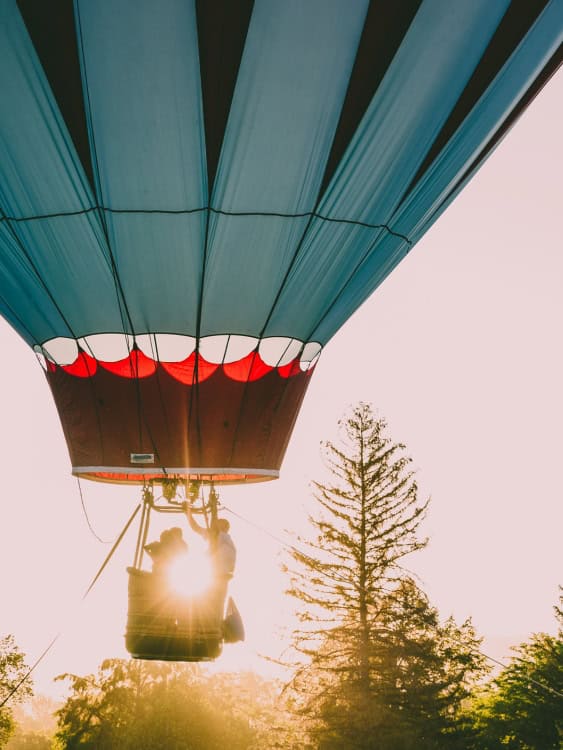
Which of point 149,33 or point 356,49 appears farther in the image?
point 356,49

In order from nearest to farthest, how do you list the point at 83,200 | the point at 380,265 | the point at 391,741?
the point at 83,200 < the point at 380,265 < the point at 391,741

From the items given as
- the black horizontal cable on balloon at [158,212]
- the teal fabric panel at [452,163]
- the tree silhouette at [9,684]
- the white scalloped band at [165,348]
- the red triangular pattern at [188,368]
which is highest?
the teal fabric panel at [452,163]

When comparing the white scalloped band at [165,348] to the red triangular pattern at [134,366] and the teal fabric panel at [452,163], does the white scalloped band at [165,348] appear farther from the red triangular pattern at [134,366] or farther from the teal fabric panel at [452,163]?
the teal fabric panel at [452,163]

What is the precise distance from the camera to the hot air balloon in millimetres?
3992

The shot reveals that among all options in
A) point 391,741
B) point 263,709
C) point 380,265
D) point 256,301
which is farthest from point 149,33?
point 263,709

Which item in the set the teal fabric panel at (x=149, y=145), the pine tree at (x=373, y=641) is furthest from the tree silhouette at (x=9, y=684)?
the teal fabric panel at (x=149, y=145)

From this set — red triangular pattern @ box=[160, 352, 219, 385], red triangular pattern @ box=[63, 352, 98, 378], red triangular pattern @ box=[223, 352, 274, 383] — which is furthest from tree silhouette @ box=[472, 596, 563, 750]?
red triangular pattern @ box=[63, 352, 98, 378]

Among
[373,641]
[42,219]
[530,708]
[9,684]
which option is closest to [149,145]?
[42,219]

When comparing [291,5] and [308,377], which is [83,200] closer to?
[291,5]

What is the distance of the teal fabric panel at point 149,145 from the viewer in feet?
12.5

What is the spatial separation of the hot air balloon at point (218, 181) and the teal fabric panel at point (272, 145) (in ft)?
0.05

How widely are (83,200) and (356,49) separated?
227 centimetres

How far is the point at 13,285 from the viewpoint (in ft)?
Result: 16.6

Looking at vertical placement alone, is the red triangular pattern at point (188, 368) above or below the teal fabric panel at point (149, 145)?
below
